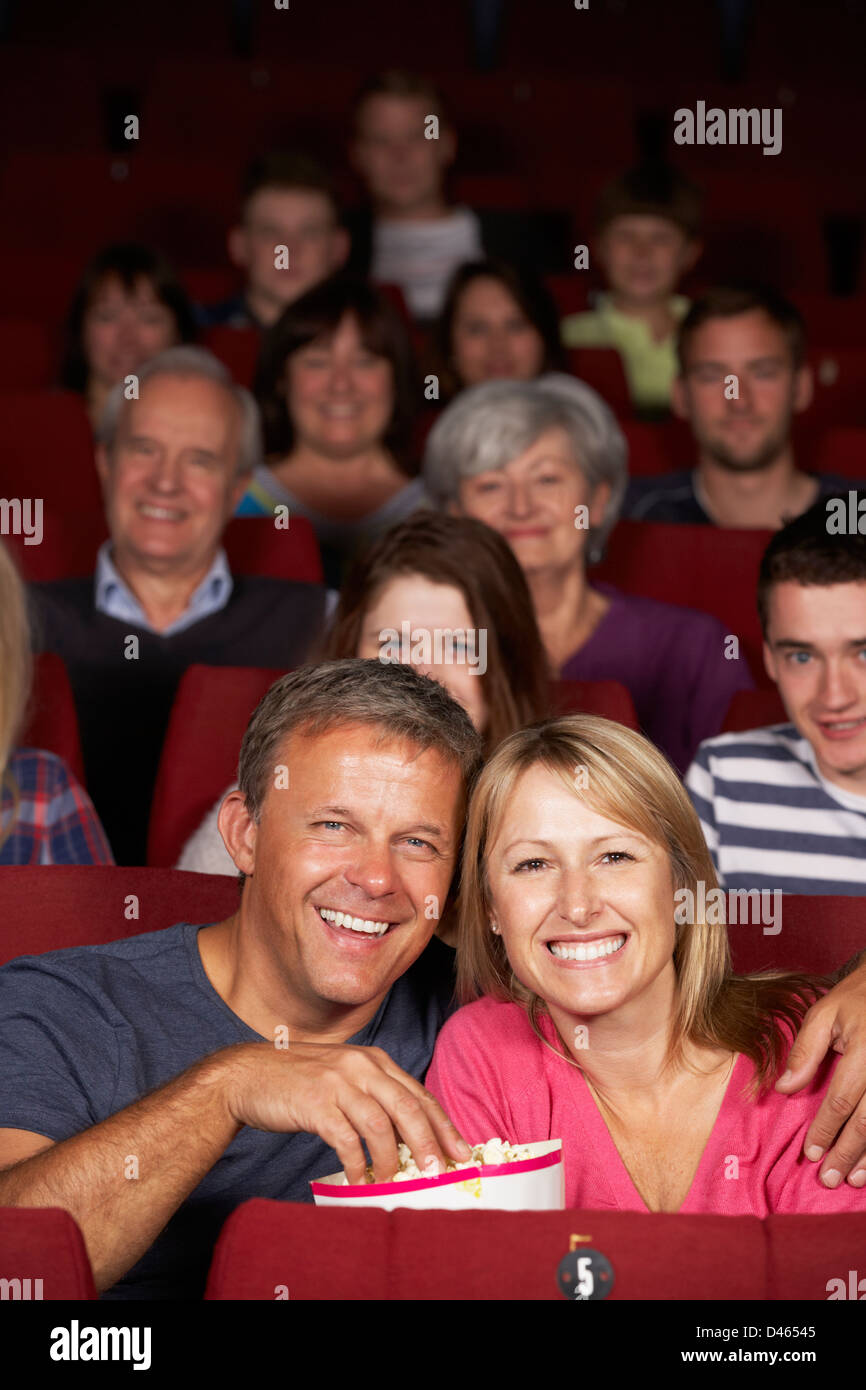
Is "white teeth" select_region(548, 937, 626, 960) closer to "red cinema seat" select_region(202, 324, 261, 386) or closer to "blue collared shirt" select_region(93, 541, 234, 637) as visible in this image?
"blue collared shirt" select_region(93, 541, 234, 637)

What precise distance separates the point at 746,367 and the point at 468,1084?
1523 mm

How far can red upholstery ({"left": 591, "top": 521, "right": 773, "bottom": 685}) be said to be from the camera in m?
2.03

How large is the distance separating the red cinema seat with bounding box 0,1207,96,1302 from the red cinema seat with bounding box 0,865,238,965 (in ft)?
1.40

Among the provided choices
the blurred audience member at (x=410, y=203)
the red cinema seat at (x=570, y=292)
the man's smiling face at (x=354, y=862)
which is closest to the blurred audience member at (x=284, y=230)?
the blurred audience member at (x=410, y=203)

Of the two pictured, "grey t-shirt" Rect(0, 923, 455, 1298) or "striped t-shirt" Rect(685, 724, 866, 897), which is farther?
"striped t-shirt" Rect(685, 724, 866, 897)

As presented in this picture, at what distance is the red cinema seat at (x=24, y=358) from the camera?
2639mm

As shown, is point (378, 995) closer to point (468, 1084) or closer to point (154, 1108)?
point (468, 1084)

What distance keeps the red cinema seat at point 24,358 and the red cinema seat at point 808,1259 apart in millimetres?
2133

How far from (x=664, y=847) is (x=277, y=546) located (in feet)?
3.79

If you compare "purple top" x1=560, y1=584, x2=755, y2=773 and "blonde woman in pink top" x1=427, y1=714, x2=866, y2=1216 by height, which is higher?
"purple top" x1=560, y1=584, x2=755, y2=773

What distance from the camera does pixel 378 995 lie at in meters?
1.11

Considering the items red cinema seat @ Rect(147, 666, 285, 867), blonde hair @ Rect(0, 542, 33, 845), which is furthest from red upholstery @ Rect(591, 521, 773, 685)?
blonde hair @ Rect(0, 542, 33, 845)

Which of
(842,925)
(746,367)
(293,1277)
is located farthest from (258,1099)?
(746,367)

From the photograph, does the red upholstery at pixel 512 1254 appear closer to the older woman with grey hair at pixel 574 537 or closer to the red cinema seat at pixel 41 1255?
the red cinema seat at pixel 41 1255
